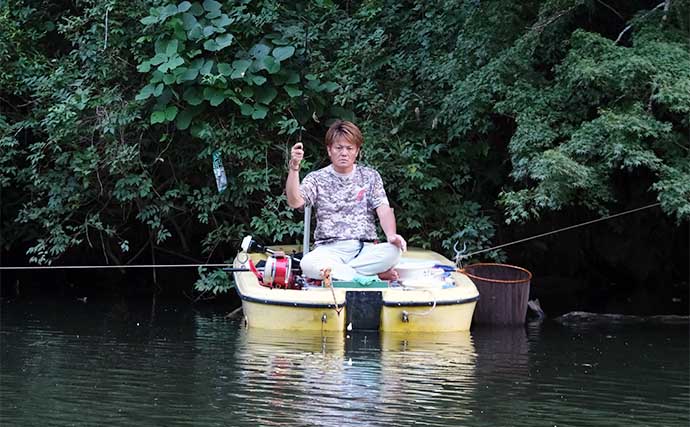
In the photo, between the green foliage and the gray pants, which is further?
the green foliage

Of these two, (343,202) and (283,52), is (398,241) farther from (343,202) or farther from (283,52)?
(283,52)

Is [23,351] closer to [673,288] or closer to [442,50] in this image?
[442,50]

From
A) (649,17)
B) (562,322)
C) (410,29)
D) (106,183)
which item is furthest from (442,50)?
(106,183)

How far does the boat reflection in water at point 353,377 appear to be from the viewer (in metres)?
5.00

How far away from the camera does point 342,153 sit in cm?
772

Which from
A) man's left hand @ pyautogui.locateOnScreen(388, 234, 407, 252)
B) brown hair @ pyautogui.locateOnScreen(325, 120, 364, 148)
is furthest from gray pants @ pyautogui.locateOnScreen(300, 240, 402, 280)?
brown hair @ pyautogui.locateOnScreen(325, 120, 364, 148)

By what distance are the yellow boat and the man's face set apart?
848 mm

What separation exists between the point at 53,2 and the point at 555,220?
17.1 feet

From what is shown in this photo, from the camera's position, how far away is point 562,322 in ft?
28.9

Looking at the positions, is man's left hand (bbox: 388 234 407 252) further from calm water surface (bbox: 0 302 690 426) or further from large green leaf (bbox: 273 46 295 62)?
large green leaf (bbox: 273 46 295 62)

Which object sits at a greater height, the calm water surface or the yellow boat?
the yellow boat

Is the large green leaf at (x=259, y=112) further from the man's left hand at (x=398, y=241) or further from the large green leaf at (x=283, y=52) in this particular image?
the man's left hand at (x=398, y=241)

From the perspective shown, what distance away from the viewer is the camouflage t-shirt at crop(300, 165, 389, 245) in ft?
25.8

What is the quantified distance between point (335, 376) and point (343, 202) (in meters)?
2.19
